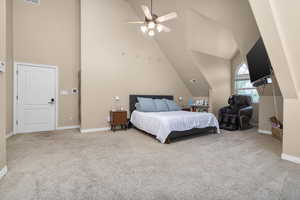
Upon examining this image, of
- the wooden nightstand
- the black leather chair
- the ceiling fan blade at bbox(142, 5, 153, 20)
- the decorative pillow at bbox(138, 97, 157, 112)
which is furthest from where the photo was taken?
the black leather chair

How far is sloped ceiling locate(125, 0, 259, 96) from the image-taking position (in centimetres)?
337

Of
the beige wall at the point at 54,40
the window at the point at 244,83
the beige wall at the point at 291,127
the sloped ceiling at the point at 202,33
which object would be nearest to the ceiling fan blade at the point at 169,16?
the sloped ceiling at the point at 202,33

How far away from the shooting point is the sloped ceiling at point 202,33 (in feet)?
11.1

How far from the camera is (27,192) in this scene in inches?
61.6

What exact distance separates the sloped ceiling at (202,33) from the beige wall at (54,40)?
2.10 meters

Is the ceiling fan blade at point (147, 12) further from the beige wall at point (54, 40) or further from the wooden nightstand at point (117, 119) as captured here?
the beige wall at point (54, 40)

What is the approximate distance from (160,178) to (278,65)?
2.46 m

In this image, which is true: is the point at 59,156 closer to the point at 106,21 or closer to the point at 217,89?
the point at 106,21

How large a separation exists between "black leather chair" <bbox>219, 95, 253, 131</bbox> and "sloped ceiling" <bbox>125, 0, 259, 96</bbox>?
1.10 metres

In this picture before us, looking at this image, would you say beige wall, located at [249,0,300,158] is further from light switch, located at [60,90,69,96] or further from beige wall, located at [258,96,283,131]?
light switch, located at [60,90,69,96]

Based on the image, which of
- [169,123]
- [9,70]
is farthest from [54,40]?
[169,123]

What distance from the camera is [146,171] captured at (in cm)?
207

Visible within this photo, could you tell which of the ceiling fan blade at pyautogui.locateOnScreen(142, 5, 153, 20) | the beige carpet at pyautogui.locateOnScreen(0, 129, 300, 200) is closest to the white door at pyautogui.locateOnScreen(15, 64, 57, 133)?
the beige carpet at pyautogui.locateOnScreen(0, 129, 300, 200)

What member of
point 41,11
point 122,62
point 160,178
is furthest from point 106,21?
point 160,178
